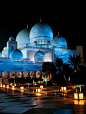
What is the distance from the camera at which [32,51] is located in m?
55.7

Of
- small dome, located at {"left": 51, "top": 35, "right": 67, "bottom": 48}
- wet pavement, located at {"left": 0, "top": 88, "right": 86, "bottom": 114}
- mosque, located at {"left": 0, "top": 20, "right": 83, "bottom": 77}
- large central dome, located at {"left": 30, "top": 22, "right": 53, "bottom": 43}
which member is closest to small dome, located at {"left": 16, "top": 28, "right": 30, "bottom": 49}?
mosque, located at {"left": 0, "top": 20, "right": 83, "bottom": 77}

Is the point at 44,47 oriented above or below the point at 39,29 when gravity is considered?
below

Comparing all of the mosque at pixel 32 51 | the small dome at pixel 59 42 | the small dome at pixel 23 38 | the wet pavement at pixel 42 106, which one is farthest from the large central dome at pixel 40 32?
the wet pavement at pixel 42 106

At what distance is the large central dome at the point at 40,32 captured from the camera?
5753 cm

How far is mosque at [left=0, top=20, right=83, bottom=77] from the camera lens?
159 feet

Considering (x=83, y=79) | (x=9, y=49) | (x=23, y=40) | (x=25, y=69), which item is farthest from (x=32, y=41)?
(x=83, y=79)

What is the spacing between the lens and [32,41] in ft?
192

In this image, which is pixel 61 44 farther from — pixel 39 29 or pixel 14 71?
pixel 14 71

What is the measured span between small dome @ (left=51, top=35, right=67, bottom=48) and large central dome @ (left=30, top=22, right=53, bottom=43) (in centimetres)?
320

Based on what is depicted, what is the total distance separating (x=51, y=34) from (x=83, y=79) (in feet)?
132

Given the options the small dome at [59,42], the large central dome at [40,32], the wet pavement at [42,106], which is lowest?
the wet pavement at [42,106]

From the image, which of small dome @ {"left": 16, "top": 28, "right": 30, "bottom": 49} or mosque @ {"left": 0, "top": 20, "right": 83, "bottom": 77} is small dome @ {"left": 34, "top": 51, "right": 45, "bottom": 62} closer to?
mosque @ {"left": 0, "top": 20, "right": 83, "bottom": 77}

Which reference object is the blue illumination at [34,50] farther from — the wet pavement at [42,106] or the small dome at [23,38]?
the wet pavement at [42,106]

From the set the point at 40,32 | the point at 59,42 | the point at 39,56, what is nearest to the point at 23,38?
the point at 40,32
